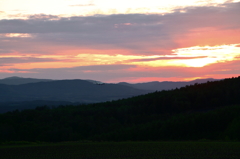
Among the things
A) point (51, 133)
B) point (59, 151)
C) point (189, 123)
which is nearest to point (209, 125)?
point (189, 123)

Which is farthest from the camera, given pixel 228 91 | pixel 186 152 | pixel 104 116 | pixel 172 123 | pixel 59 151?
pixel 104 116

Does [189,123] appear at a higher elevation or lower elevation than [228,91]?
lower

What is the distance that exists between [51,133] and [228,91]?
58785mm

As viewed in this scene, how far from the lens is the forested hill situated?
65375 millimetres

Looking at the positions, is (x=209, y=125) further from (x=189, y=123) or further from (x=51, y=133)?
(x=51, y=133)

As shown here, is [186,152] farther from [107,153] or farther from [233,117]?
[233,117]

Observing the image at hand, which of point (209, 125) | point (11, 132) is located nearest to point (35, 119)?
point (11, 132)

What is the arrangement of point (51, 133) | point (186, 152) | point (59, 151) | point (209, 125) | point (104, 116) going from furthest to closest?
point (104, 116), point (51, 133), point (209, 125), point (59, 151), point (186, 152)

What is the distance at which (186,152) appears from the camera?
33.7 metres

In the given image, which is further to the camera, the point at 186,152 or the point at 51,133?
the point at 51,133

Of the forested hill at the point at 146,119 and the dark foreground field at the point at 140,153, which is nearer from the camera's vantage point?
the dark foreground field at the point at 140,153

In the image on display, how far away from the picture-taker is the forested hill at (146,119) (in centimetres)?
6538

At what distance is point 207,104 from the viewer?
105125 mm

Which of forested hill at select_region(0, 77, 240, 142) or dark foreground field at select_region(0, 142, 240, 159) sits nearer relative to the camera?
dark foreground field at select_region(0, 142, 240, 159)
